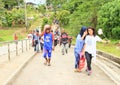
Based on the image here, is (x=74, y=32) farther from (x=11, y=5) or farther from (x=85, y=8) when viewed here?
(x=11, y=5)

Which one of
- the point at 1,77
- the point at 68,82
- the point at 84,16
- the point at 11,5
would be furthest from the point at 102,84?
the point at 11,5

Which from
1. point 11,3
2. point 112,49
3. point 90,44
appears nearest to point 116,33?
point 112,49

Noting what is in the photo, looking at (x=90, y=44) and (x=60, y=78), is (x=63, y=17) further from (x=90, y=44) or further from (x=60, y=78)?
(x=60, y=78)

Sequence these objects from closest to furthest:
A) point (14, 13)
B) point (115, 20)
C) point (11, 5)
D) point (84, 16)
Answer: point (115, 20)
point (84, 16)
point (14, 13)
point (11, 5)

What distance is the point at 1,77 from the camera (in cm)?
1334

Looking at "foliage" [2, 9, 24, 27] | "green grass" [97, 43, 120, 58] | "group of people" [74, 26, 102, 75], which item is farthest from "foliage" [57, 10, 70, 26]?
"group of people" [74, 26, 102, 75]

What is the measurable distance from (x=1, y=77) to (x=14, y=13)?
7958cm

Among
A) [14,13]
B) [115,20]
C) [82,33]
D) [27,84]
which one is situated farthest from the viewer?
[14,13]

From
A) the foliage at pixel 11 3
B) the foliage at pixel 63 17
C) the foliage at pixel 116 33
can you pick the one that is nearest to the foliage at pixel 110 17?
the foliage at pixel 116 33

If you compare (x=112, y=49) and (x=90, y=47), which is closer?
(x=90, y=47)

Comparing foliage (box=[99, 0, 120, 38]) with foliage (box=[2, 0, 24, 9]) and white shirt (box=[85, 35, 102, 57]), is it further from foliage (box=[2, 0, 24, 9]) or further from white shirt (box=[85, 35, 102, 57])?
foliage (box=[2, 0, 24, 9])

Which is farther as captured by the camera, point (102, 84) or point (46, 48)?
point (46, 48)

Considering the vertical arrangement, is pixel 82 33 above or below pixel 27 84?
above

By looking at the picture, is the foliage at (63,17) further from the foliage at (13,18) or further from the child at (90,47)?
the child at (90,47)
